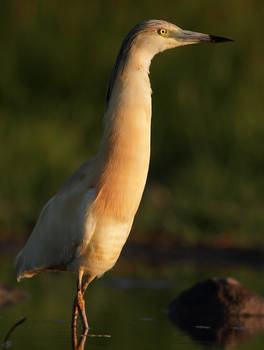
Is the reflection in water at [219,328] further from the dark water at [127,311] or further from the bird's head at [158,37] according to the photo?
the bird's head at [158,37]

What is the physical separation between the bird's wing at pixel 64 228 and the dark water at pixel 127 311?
16.2 inches

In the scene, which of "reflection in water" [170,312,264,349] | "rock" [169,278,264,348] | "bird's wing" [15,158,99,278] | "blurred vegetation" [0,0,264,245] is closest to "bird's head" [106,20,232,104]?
"bird's wing" [15,158,99,278]

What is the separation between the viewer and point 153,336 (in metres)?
5.97

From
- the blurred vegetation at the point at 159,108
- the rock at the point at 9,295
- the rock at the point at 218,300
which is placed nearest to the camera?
the rock at the point at 218,300

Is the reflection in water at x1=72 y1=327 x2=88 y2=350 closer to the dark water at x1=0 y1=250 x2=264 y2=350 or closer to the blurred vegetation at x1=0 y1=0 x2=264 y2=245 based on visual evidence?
the dark water at x1=0 y1=250 x2=264 y2=350

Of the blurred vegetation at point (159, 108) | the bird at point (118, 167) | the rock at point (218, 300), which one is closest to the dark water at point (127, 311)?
the rock at point (218, 300)

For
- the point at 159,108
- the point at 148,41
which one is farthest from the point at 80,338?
the point at 159,108

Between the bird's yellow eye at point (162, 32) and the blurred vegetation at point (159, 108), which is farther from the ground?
the bird's yellow eye at point (162, 32)

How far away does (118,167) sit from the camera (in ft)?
19.3

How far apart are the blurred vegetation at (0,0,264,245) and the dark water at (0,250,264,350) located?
145 centimetres

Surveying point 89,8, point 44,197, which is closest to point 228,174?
point 44,197

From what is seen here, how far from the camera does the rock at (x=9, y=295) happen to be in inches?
282

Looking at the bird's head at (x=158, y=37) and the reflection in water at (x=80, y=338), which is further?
the bird's head at (x=158, y=37)

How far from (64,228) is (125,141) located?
671 millimetres
